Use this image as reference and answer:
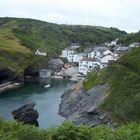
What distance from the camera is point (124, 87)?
256ft

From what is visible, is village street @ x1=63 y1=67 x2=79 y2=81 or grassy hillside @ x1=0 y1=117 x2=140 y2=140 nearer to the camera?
grassy hillside @ x1=0 y1=117 x2=140 y2=140

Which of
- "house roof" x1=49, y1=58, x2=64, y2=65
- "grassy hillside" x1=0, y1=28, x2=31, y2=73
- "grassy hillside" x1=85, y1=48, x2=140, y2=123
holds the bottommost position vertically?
"house roof" x1=49, y1=58, x2=64, y2=65

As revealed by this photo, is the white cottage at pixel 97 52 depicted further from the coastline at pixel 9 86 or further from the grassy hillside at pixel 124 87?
the grassy hillside at pixel 124 87

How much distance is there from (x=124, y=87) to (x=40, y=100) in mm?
33079

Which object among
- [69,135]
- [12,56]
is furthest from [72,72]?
[69,135]

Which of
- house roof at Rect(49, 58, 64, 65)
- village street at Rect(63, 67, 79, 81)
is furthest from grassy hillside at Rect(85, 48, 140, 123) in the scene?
house roof at Rect(49, 58, 64, 65)

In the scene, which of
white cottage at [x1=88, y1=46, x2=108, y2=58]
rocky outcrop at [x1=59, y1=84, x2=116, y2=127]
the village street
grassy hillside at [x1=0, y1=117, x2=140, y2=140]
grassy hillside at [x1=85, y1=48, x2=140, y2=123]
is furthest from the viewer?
white cottage at [x1=88, y1=46, x2=108, y2=58]

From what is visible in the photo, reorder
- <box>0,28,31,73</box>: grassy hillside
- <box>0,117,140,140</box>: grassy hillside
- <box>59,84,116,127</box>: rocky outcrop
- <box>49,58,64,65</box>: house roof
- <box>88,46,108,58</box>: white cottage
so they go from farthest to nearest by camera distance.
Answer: <box>88,46,108,58</box>: white cottage
<box>49,58,64,65</box>: house roof
<box>0,28,31,73</box>: grassy hillside
<box>59,84,116,127</box>: rocky outcrop
<box>0,117,140,140</box>: grassy hillside

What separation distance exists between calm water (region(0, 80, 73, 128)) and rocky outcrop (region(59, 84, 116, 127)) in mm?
2325

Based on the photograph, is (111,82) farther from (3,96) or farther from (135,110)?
(3,96)

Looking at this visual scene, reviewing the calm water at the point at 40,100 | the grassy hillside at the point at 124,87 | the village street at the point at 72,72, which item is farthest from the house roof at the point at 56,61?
the grassy hillside at the point at 124,87

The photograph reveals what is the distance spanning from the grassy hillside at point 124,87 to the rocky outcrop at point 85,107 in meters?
1.73

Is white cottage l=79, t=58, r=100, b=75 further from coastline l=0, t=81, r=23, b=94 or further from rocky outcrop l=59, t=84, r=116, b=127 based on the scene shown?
rocky outcrop l=59, t=84, r=116, b=127

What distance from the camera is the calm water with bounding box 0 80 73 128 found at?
83544 millimetres
